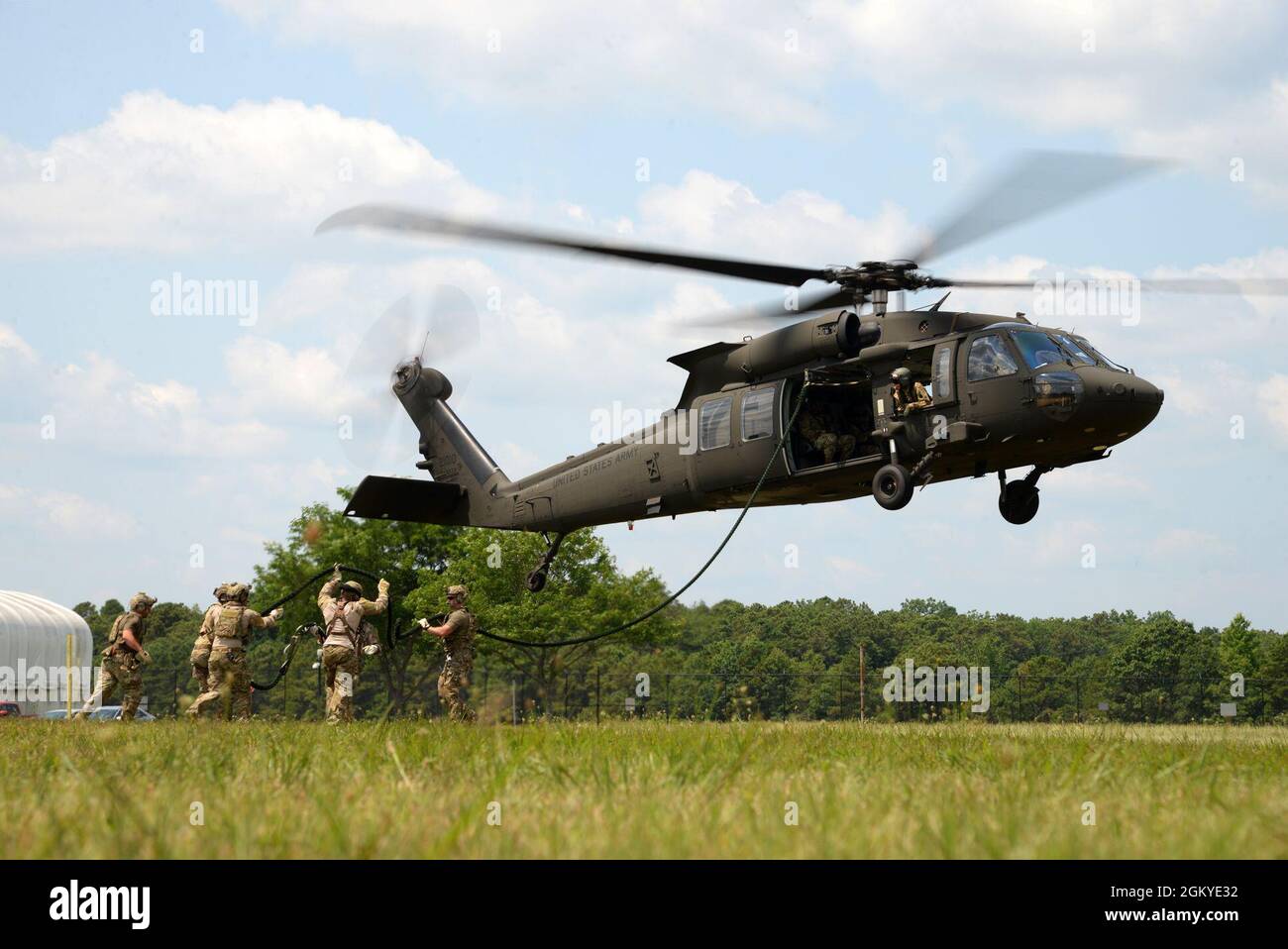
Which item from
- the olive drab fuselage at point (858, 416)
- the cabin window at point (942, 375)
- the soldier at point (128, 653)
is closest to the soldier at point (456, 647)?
the olive drab fuselage at point (858, 416)

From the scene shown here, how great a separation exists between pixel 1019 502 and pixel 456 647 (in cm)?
733

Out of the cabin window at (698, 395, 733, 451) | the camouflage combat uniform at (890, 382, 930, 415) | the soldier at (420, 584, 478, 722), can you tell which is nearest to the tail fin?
the soldier at (420, 584, 478, 722)

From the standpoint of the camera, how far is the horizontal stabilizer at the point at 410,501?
20.8 m

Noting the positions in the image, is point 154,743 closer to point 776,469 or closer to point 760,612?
point 776,469

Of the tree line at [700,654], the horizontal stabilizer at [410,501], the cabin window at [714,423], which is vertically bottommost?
the tree line at [700,654]

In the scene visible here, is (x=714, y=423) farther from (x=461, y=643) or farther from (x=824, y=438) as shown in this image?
(x=461, y=643)

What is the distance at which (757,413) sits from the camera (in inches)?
635

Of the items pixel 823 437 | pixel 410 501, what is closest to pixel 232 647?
pixel 410 501

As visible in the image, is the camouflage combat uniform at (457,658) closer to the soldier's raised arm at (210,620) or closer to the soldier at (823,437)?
the soldier's raised arm at (210,620)

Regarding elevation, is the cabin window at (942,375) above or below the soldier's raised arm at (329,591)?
above

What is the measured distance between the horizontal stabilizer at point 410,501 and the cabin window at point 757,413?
6.88 meters

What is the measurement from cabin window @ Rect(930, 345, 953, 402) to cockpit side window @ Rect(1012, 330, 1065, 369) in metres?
0.78

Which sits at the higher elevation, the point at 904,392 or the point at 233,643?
the point at 904,392
